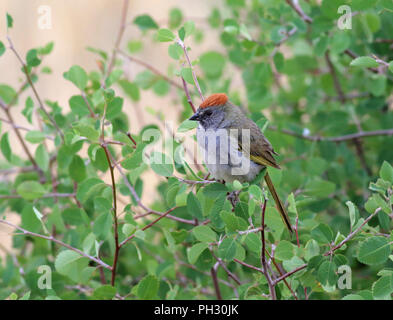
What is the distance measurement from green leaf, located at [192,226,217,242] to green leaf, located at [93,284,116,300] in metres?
0.43

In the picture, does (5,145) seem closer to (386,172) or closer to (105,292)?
(105,292)

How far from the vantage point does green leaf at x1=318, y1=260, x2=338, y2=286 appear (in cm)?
209

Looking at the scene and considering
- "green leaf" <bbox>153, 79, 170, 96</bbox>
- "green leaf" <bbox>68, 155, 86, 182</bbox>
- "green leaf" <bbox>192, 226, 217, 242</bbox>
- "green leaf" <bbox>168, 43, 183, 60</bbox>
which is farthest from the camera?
"green leaf" <bbox>153, 79, 170, 96</bbox>

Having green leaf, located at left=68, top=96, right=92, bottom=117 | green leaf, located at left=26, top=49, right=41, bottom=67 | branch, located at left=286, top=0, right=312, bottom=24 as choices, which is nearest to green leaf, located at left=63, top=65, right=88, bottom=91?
green leaf, located at left=68, top=96, right=92, bottom=117

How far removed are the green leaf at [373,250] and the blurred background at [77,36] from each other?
5.33m

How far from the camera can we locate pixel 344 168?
3.74 meters

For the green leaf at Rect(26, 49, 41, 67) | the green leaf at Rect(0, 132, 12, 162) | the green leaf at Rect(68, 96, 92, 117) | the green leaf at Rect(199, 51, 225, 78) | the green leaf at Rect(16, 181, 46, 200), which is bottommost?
the green leaf at Rect(16, 181, 46, 200)

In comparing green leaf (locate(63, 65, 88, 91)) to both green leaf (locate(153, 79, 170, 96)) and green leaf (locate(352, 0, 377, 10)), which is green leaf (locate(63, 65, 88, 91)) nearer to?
green leaf (locate(153, 79, 170, 96))

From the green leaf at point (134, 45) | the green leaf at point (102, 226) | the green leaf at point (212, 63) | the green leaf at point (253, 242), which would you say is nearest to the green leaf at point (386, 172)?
the green leaf at point (253, 242)

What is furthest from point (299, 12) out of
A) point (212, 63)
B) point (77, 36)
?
point (77, 36)

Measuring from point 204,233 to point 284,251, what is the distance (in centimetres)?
34

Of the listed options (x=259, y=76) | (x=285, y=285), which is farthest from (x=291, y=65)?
(x=285, y=285)

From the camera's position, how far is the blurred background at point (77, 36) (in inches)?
296
